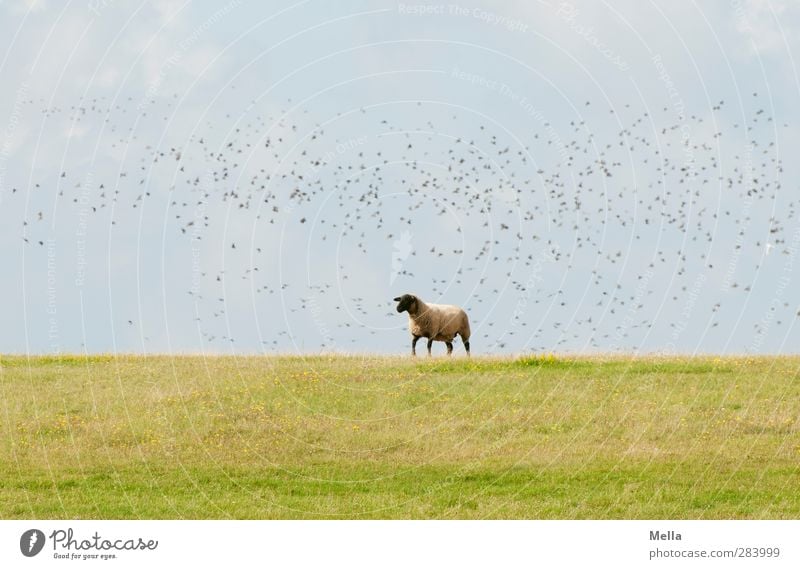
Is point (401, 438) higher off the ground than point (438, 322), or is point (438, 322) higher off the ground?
point (438, 322)

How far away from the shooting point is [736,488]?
65.1ft

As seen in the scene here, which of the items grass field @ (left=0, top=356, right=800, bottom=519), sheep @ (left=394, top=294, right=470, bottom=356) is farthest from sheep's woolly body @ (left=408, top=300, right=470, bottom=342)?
grass field @ (left=0, top=356, right=800, bottom=519)

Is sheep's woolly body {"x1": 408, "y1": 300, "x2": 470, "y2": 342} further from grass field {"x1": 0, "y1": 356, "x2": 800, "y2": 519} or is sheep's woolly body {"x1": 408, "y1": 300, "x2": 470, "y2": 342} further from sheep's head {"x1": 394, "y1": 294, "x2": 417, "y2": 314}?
grass field {"x1": 0, "y1": 356, "x2": 800, "y2": 519}

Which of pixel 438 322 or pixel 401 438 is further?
pixel 438 322

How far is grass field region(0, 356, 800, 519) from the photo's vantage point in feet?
62.5

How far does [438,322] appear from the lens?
36812mm

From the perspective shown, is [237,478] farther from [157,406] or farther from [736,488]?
[736,488]

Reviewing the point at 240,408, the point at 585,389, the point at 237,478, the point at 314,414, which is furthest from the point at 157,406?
the point at 585,389

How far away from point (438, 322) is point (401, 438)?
1329 centimetres

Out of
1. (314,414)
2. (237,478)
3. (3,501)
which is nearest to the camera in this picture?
(3,501)

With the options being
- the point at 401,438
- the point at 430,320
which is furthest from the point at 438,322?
the point at 401,438

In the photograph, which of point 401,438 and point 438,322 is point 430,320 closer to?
point 438,322

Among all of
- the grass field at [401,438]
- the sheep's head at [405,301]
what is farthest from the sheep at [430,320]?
the grass field at [401,438]

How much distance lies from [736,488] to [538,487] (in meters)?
3.42
